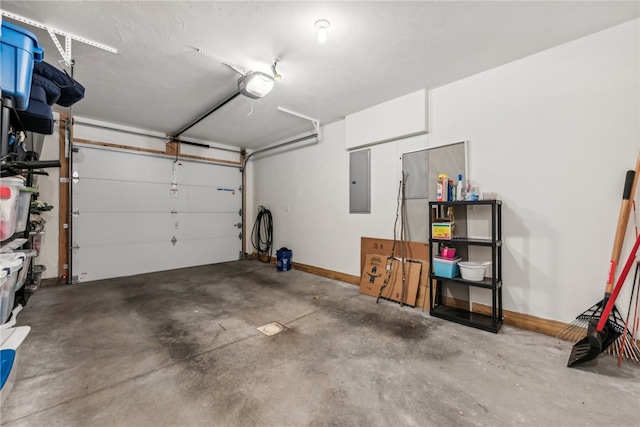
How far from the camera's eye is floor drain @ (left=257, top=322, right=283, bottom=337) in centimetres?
258

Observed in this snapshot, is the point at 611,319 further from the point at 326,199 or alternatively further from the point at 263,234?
the point at 263,234

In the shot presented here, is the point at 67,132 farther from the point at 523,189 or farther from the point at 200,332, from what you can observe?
the point at 523,189

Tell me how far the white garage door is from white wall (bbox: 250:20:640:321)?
187 inches

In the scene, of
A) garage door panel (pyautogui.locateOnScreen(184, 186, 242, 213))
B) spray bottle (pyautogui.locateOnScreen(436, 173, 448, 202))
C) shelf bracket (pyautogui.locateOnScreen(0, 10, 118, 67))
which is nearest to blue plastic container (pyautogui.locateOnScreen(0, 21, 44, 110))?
shelf bracket (pyautogui.locateOnScreen(0, 10, 118, 67))

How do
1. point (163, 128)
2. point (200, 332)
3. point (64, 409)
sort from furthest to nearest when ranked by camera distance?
point (163, 128) < point (200, 332) < point (64, 409)

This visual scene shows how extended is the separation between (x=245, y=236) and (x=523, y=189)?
5.63 metres

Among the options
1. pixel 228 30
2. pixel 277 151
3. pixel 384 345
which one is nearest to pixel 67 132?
pixel 277 151

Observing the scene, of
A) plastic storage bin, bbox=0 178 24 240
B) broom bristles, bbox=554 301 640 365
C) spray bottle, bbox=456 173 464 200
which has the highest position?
spray bottle, bbox=456 173 464 200

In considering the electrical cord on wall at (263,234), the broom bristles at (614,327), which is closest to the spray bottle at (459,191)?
the broom bristles at (614,327)

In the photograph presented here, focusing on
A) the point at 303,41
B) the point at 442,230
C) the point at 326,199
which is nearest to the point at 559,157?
the point at 442,230

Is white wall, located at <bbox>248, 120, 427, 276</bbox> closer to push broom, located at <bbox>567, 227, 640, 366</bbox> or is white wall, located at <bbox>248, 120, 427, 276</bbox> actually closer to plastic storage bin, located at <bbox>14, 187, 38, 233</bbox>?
push broom, located at <bbox>567, 227, 640, 366</bbox>

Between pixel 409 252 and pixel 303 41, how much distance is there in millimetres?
2826

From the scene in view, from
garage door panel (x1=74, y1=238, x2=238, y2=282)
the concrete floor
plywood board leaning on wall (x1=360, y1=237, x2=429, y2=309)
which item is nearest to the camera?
the concrete floor

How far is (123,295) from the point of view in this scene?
373cm
